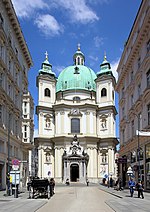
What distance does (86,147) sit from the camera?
8281 centimetres

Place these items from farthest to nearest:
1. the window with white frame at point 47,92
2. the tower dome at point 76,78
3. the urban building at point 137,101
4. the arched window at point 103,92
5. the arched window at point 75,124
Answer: the tower dome at point 76,78, the window with white frame at point 47,92, the arched window at point 103,92, the arched window at point 75,124, the urban building at point 137,101

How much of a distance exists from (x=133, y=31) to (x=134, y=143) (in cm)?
1373

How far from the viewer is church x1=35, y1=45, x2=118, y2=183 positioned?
8044cm

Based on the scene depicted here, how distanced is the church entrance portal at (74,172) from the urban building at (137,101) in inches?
1107

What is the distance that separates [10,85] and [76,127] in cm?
4490

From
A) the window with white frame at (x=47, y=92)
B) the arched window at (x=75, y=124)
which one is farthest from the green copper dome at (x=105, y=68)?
the arched window at (x=75, y=124)

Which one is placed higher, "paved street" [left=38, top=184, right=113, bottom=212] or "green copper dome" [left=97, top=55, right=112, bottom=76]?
"green copper dome" [left=97, top=55, right=112, bottom=76]

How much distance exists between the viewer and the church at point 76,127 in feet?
264

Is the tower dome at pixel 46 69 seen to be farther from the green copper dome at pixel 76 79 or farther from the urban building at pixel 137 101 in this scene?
the urban building at pixel 137 101

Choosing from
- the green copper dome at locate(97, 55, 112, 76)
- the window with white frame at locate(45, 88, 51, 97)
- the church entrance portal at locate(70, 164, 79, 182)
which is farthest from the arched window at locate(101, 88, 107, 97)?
the church entrance portal at locate(70, 164, 79, 182)

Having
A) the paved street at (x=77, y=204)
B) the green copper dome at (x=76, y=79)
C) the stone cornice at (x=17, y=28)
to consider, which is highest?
the green copper dome at (x=76, y=79)

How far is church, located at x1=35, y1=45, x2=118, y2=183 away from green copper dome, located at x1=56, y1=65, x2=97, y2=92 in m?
0.26

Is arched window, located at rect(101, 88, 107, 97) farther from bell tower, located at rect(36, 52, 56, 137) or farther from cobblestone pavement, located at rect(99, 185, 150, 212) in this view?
cobblestone pavement, located at rect(99, 185, 150, 212)

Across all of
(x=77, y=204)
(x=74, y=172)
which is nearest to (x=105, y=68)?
(x=74, y=172)
